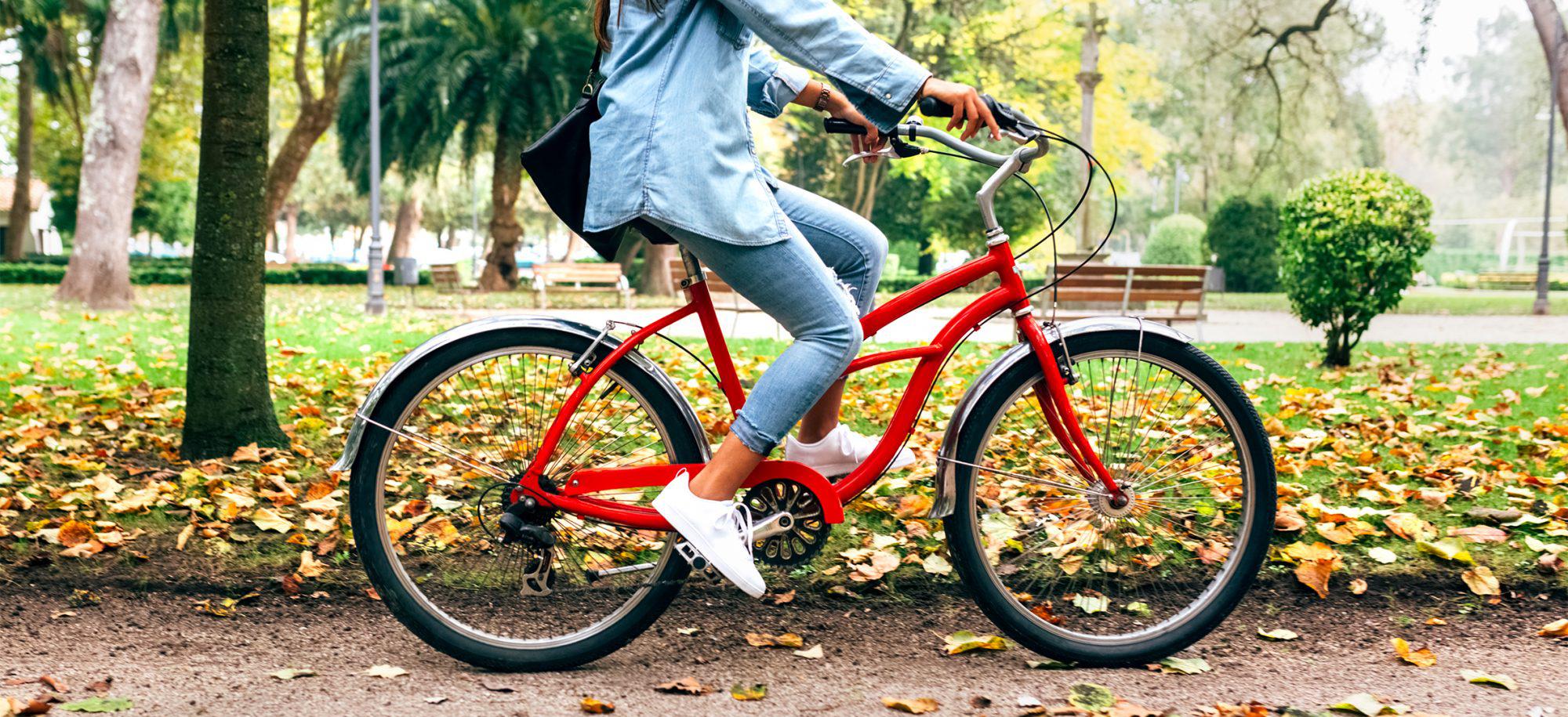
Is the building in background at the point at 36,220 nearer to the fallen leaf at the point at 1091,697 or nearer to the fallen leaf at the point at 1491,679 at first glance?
the fallen leaf at the point at 1091,697

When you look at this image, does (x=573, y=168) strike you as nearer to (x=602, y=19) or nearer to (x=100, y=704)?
(x=602, y=19)

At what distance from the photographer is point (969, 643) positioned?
10.8 feet

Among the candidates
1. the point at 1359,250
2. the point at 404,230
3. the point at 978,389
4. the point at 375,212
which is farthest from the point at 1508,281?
the point at 978,389

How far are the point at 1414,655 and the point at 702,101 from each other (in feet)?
7.30

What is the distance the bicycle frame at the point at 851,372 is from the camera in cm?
309

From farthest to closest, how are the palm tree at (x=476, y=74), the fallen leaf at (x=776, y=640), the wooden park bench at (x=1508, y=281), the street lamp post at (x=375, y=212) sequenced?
the wooden park bench at (x=1508, y=281) → the palm tree at (x=476, y=74) → the street lamp post at (x=375, y=212) → the fallen leaf at (x=776, y=640)

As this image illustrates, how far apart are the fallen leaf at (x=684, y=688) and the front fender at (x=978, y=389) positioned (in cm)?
69

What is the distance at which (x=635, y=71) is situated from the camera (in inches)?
112

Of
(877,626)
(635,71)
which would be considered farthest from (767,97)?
(877,626)

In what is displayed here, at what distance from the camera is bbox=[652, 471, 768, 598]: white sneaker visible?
2973 millimetres

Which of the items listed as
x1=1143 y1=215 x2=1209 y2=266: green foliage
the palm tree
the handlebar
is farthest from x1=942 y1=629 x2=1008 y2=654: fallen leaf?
x1=1143 y1=215 x2=1209 y2=266: green foliage

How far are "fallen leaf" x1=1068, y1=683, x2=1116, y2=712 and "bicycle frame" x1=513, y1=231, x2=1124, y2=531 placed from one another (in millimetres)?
498

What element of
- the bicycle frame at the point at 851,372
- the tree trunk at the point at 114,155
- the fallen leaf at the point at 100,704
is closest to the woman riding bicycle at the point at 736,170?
the bicycle frame at the point at 851,372

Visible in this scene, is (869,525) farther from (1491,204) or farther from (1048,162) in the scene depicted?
(1491,204)
